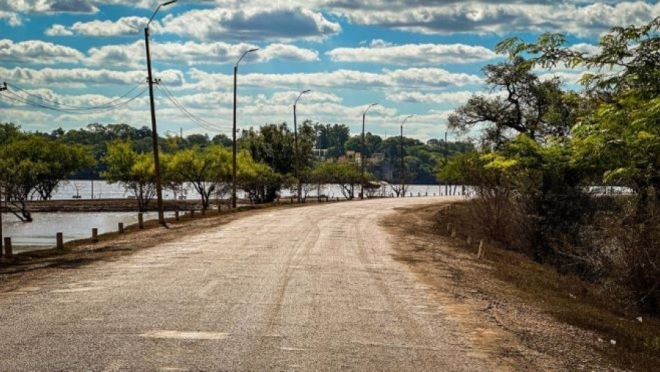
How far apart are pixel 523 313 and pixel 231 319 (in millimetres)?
5592

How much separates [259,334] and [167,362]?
77.2 inches

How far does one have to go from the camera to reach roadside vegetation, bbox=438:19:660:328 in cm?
1207

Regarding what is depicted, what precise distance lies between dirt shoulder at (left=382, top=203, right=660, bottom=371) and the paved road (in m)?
0.60

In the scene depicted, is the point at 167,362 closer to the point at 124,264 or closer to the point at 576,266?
the point at 124,264

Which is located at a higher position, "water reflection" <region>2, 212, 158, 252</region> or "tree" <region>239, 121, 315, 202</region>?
"tree" <region>239, 121, 315, 202</region>

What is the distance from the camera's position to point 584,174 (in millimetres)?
31734

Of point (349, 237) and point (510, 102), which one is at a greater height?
point (510, 102)

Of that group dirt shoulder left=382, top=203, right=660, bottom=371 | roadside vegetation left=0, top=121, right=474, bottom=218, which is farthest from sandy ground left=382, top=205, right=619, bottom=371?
roadside vegetation left=0, top=121, right=474, bottom=218

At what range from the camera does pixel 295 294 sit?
593 inches

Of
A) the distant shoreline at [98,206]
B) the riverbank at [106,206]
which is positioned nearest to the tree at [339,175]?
the riverbank at [106,206]

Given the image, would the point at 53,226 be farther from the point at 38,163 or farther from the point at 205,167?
the point at 38,163

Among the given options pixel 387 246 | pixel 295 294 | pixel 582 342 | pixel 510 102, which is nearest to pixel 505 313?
pixel 582 342

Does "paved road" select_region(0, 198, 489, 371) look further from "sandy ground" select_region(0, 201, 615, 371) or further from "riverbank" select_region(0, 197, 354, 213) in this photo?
"riverbank" select_region(0, 197, 354, 213)

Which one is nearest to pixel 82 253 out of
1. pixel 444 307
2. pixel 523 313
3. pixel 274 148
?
pixel 444 307
